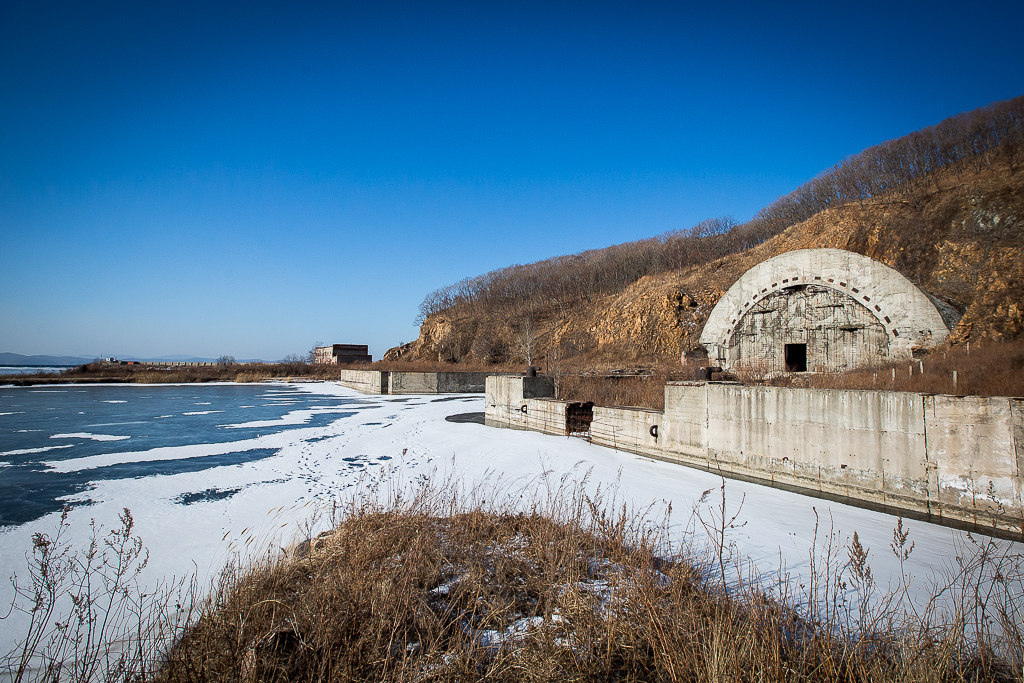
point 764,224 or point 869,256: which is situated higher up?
point 764,224

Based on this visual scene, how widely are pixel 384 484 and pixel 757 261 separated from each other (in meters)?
40.9

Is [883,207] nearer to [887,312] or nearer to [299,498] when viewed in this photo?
[887,312]

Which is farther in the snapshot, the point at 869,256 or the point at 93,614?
the point at 869,256

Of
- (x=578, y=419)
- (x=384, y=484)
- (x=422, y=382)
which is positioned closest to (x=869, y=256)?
(x=578, y=419)

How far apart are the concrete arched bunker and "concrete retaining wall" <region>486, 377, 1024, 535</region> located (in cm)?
1081

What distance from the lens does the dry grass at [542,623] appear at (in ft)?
8.95

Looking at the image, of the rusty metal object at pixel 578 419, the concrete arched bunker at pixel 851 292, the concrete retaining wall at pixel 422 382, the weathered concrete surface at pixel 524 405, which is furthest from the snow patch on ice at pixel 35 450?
the concrete arched bunker at pixel 851 292

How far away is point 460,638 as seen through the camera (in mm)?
3051

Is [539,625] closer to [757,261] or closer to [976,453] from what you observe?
[976,453]

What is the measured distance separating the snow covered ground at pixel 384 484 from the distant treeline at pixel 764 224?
141ft

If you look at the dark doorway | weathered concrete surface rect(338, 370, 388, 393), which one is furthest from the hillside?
weathered concrete surface rect(338, 370, 388, 393)

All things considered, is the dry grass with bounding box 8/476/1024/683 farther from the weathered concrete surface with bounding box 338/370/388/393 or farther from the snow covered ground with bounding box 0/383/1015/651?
the weathered concrete surface with bounding box 338/370/388/393

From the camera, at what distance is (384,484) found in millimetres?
8461

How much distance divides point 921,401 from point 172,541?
10.5 metres
